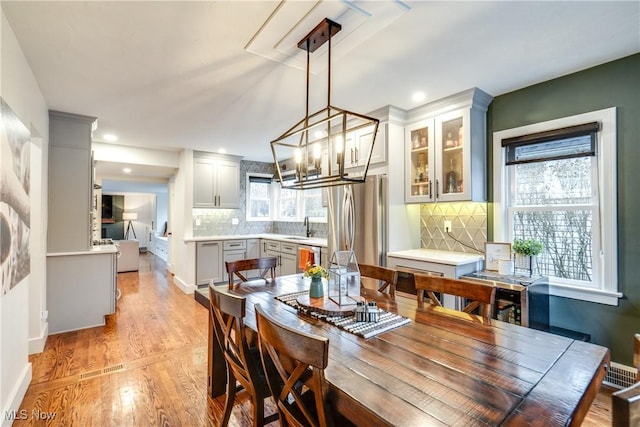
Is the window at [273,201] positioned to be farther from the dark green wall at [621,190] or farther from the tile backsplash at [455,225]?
the dark green wall at [621,190]

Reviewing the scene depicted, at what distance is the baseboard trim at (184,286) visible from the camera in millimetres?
5113

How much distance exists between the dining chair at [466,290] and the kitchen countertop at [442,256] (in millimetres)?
922

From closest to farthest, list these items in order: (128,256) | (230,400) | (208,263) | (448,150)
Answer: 1. (230,400)
2. (448,150)
3. (208,263)
4. (128,256)

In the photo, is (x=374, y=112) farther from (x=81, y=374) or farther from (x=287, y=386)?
(x=81, y=374)

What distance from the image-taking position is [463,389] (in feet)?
3.20

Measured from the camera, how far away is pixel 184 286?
5273mm

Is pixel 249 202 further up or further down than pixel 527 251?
further up

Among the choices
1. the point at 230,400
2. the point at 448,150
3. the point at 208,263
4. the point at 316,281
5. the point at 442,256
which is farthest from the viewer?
the point at 208,263

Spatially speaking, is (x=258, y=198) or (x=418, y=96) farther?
Result: (x=258, y=198)

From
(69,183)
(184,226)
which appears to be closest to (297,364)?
(69,183)

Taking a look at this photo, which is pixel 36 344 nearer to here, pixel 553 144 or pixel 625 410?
pixel 625 410

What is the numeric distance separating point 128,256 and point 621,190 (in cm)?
813

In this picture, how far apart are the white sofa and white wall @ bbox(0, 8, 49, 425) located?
12.8 ft

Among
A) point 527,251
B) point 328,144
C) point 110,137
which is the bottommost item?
point 527,251
